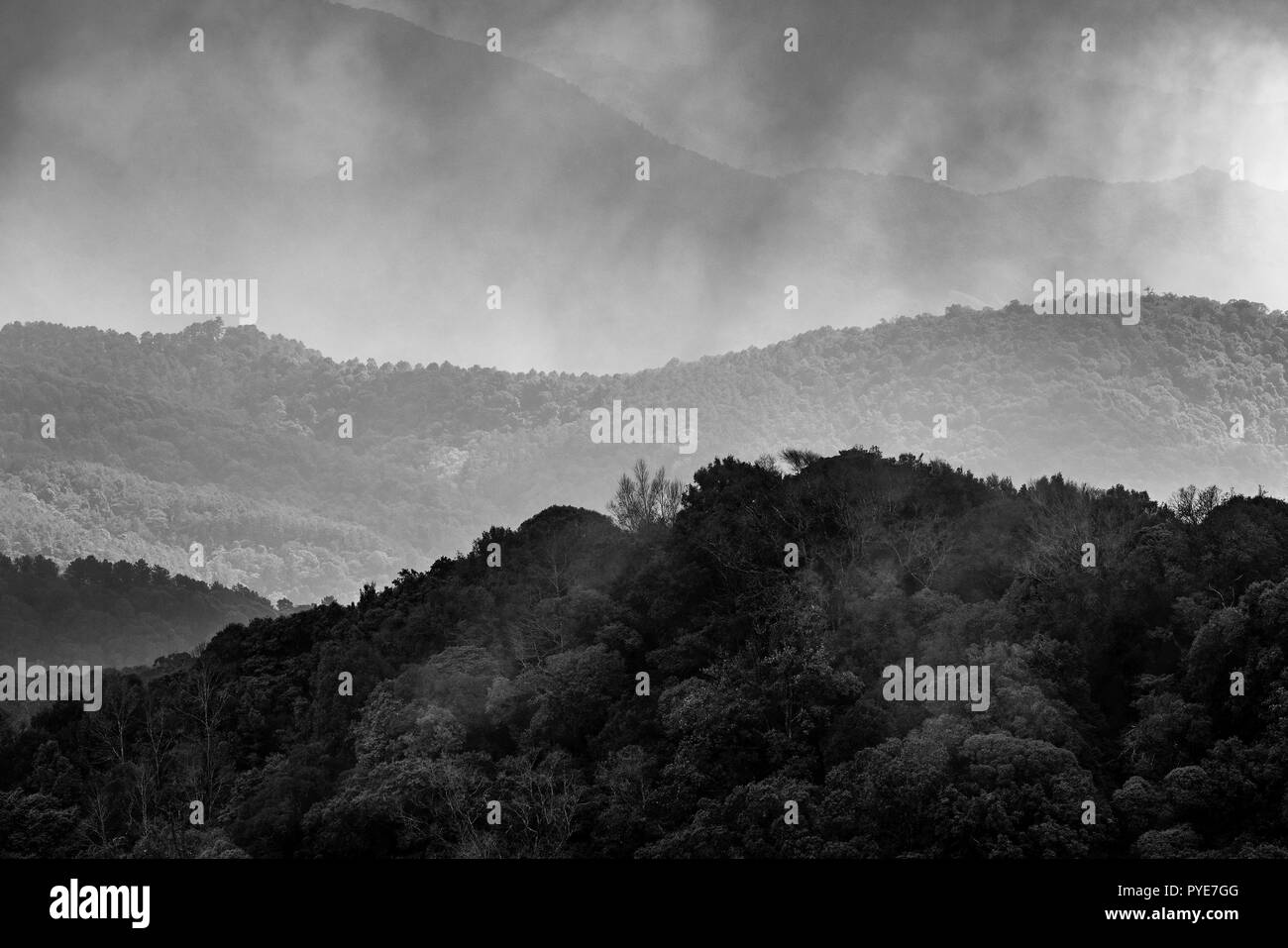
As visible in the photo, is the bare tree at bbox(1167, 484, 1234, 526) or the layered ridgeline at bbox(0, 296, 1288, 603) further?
the layered ridgeline at bbox(0, 296, 1288, 603)

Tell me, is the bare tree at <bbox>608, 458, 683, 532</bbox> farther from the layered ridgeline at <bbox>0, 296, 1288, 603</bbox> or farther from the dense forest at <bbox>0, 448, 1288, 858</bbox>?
the layered ridgeline at <bbox>0, 296, 1288, 603</bbox>

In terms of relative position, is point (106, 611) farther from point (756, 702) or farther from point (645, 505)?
point (756, 702)

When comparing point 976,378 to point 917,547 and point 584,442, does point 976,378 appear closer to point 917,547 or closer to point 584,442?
point 584,442

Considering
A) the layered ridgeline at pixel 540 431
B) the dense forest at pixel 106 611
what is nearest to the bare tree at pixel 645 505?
the dense forest at pixel 106 611

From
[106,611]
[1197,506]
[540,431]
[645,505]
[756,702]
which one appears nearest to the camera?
[756,702]

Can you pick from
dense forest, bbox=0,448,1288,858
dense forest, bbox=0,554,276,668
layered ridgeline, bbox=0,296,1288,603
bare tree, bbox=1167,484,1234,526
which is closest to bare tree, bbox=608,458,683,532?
dense forest, bbox=0,448,1288,858

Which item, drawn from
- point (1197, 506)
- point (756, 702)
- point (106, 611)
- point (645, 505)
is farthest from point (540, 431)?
point (756, 702)
